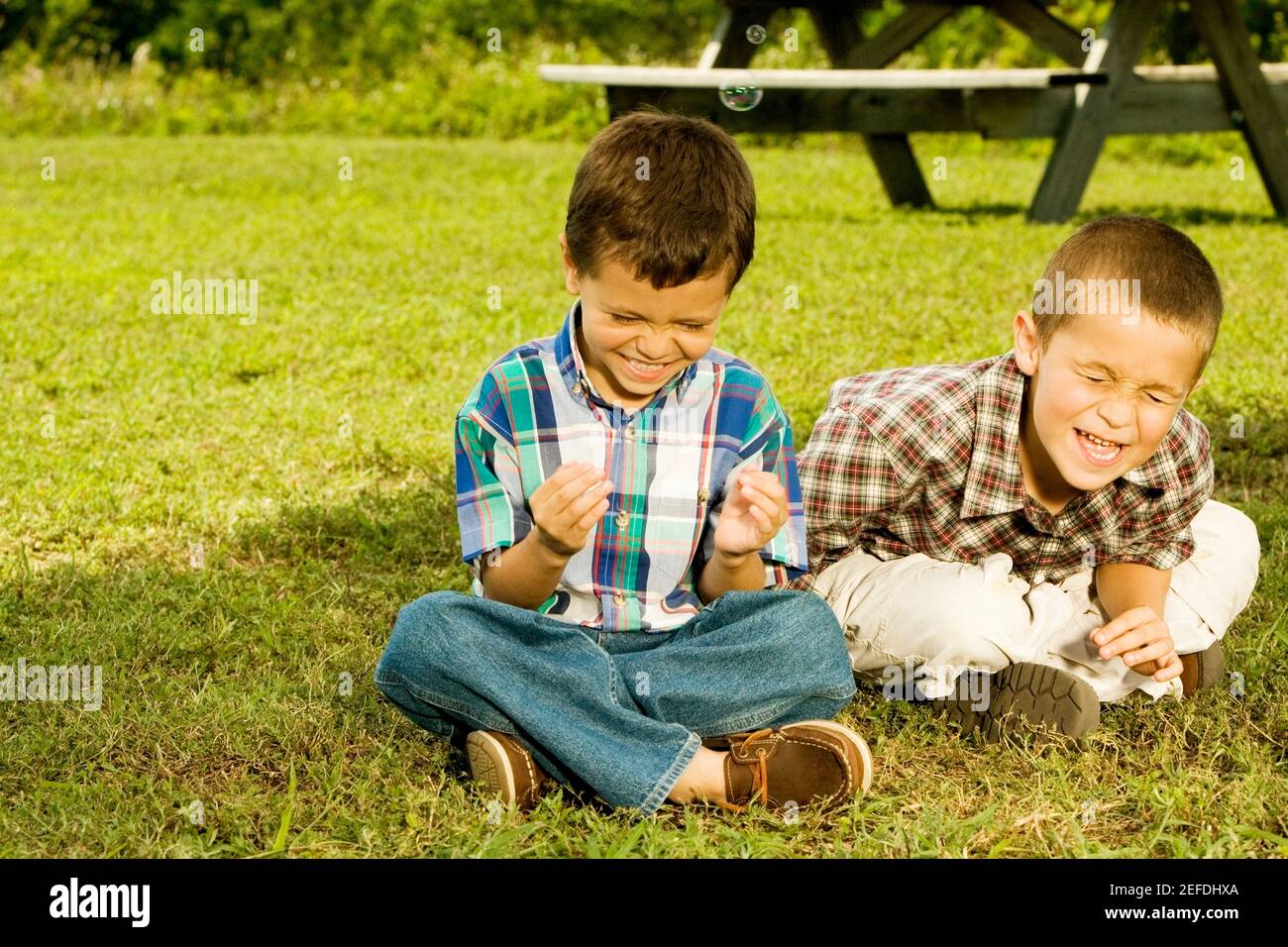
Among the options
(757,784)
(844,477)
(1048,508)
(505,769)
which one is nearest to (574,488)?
(505,769)

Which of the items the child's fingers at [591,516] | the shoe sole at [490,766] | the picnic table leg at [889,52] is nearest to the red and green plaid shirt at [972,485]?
the child's fingers at [591,516]

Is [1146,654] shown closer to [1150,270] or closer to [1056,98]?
[1150,270]

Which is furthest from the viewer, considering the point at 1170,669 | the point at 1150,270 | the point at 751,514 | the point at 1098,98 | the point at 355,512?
the point at 1098,98

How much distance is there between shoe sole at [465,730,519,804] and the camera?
2367 mm

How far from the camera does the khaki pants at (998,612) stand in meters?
2.80

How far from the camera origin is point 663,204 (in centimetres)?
243

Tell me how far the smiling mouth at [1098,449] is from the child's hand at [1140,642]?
283 millimetres

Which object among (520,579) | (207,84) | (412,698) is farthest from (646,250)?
(207,84)

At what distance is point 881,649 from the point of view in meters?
2.89

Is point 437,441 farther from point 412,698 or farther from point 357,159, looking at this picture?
point 357,159

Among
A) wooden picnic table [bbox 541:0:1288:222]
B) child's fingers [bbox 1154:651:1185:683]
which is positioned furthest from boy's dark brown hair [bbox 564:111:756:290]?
wooden picnic table [bbox 541:0:1288:222]

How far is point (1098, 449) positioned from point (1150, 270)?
Answer: 337mm

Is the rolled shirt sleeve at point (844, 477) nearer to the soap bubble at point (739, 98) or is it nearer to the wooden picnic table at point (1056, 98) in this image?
the soap bubble at point (739, 98)

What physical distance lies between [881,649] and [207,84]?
14050 millimetres
